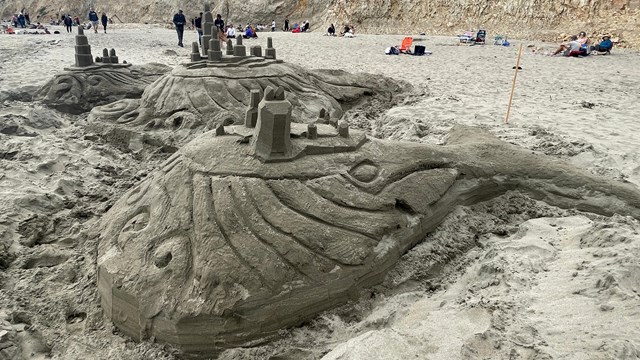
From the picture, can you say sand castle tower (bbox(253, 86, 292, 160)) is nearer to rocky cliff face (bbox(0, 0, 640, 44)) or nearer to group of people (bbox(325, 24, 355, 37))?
rocky cliff face (bbox(0, 0, 640, 44))

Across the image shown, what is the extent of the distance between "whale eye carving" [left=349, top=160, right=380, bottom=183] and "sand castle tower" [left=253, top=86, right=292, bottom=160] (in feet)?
1.42

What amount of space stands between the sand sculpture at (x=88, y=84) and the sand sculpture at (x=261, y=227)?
4200mm

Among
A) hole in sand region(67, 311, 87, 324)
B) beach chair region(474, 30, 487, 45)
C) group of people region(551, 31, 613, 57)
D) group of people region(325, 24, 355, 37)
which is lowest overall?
hole in sand region(67, 311, 87, 324)

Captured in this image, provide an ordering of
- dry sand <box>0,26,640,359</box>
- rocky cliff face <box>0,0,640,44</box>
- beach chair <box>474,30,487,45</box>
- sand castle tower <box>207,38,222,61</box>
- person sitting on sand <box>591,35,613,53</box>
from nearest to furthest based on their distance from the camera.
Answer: dry sand <box>0,26,640,359</box>
sand castle tower <box>207,38,222,61</box>
person sitting on sand <box>591,35,613,53</box>
beach chair <box>474,30,487,45</box>
rocky cliff face <box>0,0,640,44</box>

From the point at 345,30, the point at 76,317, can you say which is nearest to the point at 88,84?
the point at 76,317

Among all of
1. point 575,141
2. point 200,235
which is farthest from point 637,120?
point 200,235

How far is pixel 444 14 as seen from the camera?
18406mm

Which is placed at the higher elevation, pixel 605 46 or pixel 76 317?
pixel 605 46

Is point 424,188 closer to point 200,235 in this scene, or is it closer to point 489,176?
point 489,176

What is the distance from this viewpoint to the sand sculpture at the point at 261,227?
7.11 ft

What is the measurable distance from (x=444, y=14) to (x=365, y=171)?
17648mm

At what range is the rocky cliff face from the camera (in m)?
14.5

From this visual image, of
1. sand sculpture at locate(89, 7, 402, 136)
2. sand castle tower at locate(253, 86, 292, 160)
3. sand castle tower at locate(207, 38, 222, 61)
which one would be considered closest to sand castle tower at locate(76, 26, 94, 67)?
sand sculpture at locate(89, 7, 402, 136)

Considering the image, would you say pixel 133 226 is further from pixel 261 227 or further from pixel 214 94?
pixel 214 94
